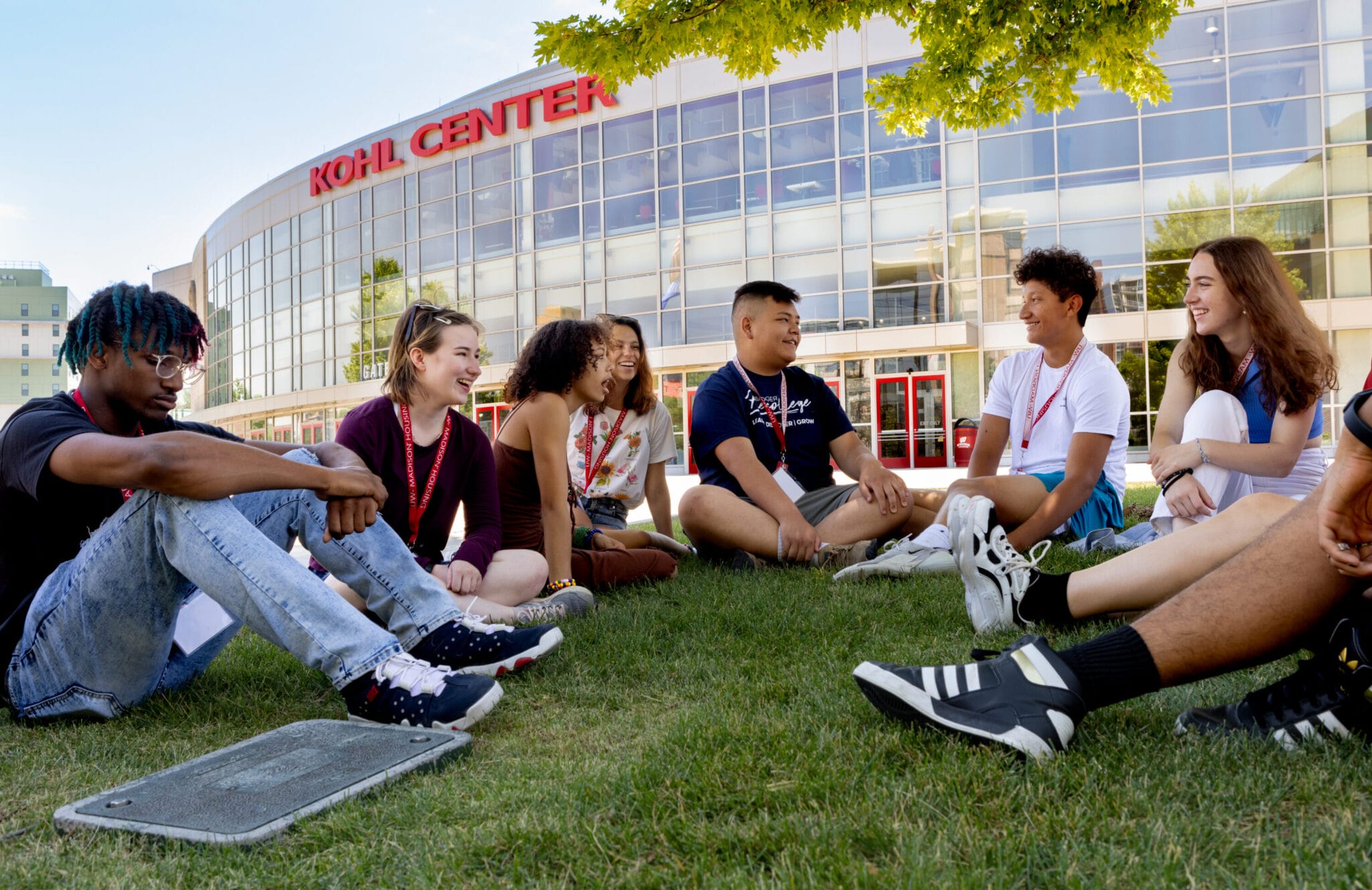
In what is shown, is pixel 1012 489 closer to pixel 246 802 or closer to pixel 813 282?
pixel 246 802

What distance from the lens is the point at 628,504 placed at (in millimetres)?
6320

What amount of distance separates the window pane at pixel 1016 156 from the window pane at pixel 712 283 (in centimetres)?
594

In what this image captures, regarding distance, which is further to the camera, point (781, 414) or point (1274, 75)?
point (1274, 75)

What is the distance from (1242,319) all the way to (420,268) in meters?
26.9

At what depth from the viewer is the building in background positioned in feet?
397

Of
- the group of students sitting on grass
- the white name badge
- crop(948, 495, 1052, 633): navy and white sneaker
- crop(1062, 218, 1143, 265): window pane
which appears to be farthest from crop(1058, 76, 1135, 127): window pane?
crop(948, 495, 1052, 633): navy and white sneaker

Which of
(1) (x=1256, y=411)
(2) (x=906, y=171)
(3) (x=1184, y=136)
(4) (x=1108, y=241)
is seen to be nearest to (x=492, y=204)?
(2) (x=906, y=171)

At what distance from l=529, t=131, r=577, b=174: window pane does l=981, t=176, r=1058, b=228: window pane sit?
34.6 feet

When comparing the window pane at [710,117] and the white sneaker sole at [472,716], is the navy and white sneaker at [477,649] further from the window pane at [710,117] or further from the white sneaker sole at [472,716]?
the window pane at [710,117]

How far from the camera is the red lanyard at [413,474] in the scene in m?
4.08

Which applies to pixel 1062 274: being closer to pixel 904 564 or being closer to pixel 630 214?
pixel 904 564

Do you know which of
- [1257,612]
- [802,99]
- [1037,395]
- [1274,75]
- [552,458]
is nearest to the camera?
[1257,612]

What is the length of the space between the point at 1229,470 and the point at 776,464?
246cm

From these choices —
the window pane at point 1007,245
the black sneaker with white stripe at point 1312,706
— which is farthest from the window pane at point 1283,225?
the black sneaker with white stripe at point 1312,706
